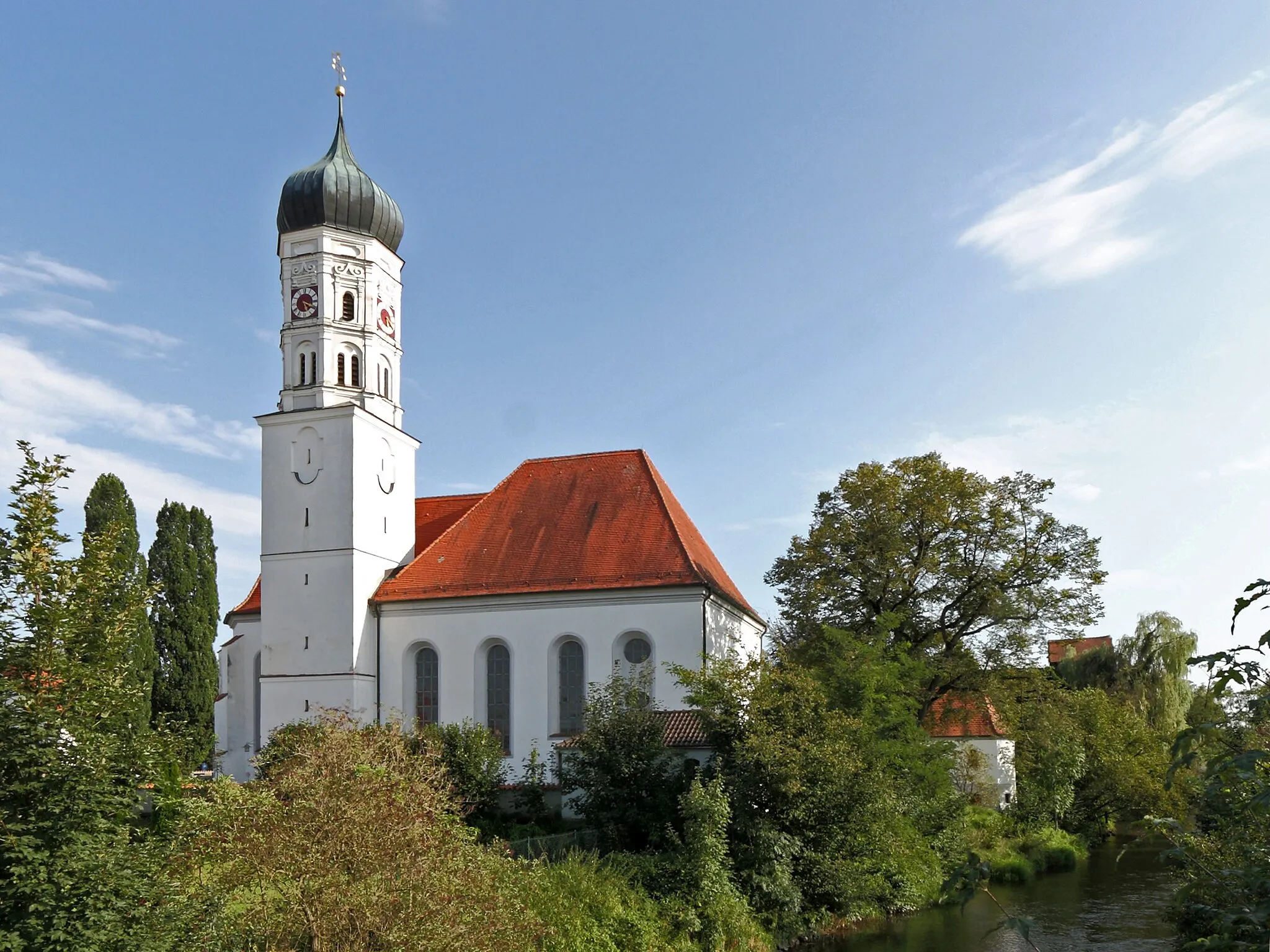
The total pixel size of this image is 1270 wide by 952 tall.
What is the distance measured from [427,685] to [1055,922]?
17465 mm

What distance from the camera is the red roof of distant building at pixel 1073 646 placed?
31.4 m

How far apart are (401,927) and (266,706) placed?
21263 millimetres

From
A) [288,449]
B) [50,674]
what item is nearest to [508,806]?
[288,449]

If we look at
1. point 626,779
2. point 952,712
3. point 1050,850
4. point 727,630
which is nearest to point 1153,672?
point 1050,850

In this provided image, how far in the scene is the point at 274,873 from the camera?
12.2 metres

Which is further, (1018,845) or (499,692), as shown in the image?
(1018,845)

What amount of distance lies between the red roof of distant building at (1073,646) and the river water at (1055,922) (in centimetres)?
641

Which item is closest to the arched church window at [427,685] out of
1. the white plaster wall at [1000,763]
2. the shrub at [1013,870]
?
the shrub at [1013,870]

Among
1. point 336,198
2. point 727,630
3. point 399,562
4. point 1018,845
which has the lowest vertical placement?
point 1018,845

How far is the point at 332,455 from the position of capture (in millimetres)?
32531

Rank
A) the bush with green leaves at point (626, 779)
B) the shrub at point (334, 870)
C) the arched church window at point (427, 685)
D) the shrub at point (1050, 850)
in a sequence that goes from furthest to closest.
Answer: the shrub at point (1050, 850) < the arched church window at point (427, 685) < the bush with green leaves at point (626, 779) < the shrub at point (334, 870)

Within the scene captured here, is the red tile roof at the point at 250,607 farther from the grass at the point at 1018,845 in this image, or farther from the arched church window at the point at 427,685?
the grass at the point at 1018,845

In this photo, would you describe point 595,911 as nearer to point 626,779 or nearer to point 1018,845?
point 626,779

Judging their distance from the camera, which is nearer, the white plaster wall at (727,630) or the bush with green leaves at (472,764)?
the bush with green leaves at (472,764)
